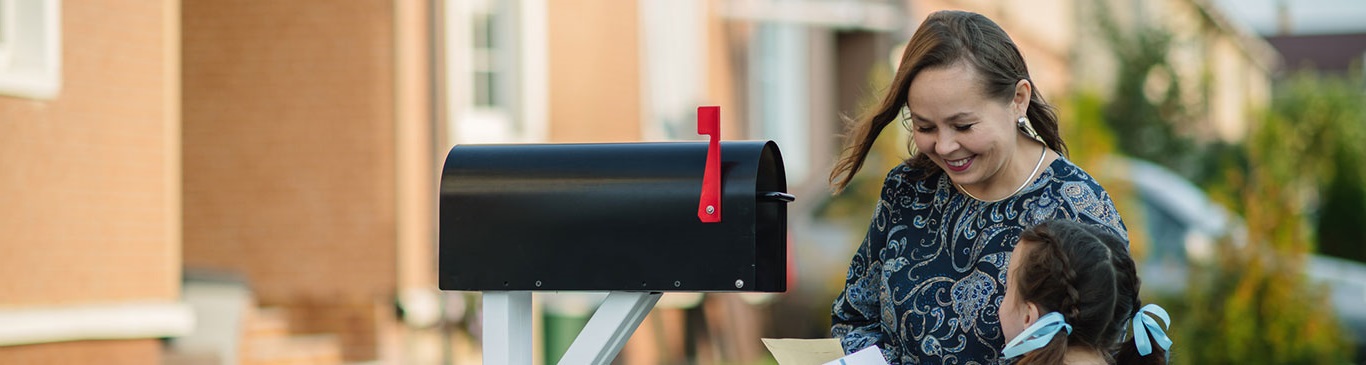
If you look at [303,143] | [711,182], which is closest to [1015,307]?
[711,182]

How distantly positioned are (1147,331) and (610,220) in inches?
35.9

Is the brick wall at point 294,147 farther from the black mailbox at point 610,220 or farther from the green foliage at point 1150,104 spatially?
the green foliage at point 1150,104

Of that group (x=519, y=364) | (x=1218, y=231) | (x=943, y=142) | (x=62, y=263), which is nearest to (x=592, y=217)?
(x=519, y=364)

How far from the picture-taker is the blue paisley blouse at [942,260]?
2.93 m

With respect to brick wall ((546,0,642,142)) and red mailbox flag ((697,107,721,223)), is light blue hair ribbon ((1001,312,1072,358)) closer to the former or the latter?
red mailbox flag ((697,107,721,223))

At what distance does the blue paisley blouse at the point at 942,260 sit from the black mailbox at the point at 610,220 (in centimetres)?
20

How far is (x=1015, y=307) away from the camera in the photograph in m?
2.79

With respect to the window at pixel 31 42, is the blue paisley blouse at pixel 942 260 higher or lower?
lower

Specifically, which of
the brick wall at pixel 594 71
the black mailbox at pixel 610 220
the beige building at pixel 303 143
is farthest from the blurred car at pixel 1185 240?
the black mailbox at pixel 610 220

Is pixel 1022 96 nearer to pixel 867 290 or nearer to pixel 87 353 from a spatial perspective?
pixel 867 290

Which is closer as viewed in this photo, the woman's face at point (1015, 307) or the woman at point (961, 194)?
the woman's face at point (1015, 307)

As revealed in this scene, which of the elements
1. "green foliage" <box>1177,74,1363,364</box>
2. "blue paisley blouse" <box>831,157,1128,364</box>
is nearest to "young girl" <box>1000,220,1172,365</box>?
"blue paisley blouse" <box>831,157,1128,364</box>

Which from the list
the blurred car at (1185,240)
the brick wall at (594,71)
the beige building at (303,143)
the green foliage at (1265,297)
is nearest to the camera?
the beige building at (303,143)

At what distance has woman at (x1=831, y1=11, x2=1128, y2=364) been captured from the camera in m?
2.89
